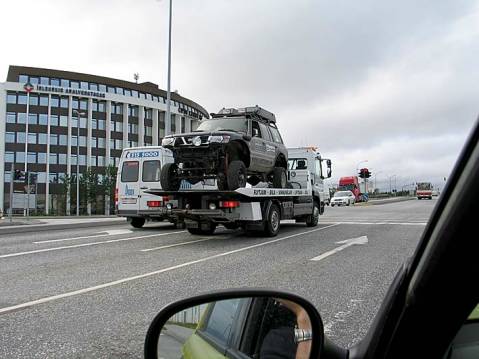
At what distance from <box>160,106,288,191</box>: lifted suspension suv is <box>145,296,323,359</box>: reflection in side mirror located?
8790 mm

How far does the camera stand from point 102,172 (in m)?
77.2

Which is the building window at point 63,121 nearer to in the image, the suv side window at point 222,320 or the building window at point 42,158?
the building window at point 42,158

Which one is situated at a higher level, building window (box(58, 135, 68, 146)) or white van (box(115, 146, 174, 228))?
building window (box(58, 135, 68, 146))

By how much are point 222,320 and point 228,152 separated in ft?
30.2

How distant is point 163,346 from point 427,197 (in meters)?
70.4

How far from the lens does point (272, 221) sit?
12.4 metres

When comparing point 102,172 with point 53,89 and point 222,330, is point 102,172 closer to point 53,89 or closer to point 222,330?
point 53,89

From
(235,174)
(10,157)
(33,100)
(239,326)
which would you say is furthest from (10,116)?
(239,326)

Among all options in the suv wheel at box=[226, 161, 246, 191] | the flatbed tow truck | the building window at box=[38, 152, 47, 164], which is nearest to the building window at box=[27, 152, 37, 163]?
the building window at box=[38, 152, 47, 164]

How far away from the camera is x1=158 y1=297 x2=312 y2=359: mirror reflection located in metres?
1.51

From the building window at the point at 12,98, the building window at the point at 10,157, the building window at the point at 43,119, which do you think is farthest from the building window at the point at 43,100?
the building window at the point at 10,157

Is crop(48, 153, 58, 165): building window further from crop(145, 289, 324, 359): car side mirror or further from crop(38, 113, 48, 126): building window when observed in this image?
crop(145, 289, 324, 359): car side mirror

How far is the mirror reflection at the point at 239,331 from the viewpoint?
151 cm

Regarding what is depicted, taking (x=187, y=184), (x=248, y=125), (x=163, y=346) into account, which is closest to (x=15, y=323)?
(x=163, y=346)
